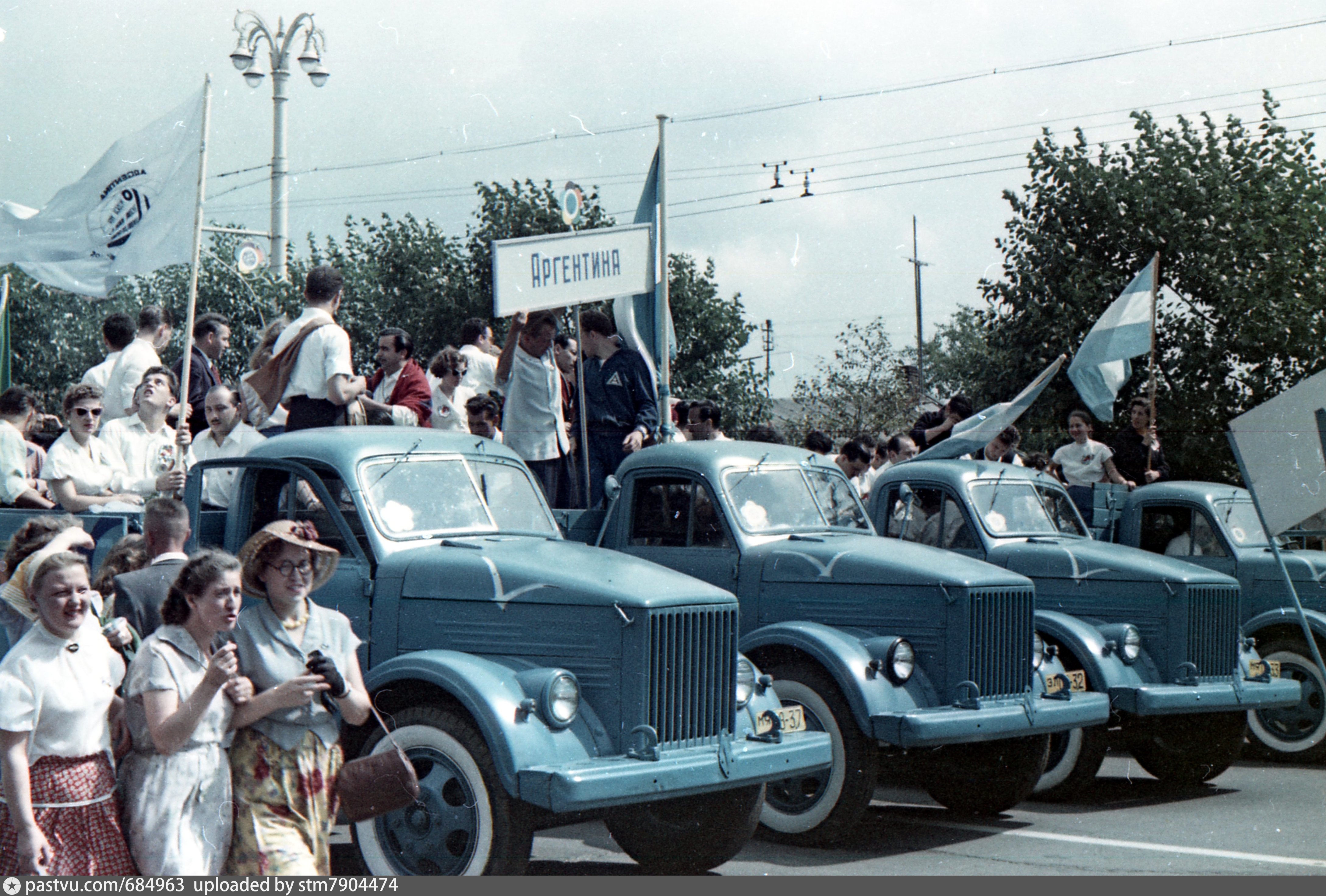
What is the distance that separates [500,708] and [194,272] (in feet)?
13.3

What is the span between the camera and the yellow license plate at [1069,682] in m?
8.98

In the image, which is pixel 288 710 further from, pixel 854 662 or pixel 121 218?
pixel 121 218

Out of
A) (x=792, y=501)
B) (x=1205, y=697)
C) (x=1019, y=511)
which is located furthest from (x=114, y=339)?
(x=1205, y=697)

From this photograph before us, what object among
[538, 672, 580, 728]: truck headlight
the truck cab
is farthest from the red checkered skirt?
[538, 672, 580, 728]: truck headlight

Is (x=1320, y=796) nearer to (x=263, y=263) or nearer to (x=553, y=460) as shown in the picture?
(x=553, y=460)

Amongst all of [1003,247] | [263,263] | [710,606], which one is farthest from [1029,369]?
[263,263]

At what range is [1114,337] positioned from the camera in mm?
15188

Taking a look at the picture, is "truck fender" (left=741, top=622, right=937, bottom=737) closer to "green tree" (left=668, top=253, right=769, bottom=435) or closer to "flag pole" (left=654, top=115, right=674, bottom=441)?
"flag pole" (left=654, top=115, right=674, bottom=441)

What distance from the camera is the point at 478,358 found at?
12.3 m

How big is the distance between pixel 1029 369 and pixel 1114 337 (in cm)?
764

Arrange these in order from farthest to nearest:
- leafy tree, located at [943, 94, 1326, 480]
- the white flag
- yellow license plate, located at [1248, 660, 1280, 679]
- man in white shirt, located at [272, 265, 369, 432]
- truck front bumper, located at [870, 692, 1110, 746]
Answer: leafy tree, located at [943, 94, 1326, 480] < yellow license plate, located at [1248, 660, 1280, 679] < the white flag < man in white shirt, located at [272, 265, 369, 432] < truck front bumper, located at [870, 692, 1110, 746]

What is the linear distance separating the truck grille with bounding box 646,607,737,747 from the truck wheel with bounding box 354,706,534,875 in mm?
764

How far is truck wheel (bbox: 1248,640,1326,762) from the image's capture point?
11.3 metres

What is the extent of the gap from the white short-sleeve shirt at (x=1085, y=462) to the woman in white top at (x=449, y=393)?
17.2ft
